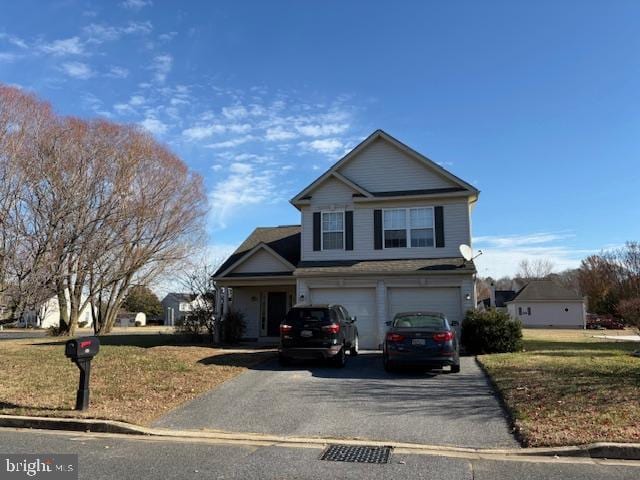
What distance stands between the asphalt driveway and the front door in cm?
928

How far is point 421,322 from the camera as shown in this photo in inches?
534

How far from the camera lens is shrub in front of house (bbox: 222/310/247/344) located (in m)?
21.0

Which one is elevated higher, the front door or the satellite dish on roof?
the satellite dish on roof

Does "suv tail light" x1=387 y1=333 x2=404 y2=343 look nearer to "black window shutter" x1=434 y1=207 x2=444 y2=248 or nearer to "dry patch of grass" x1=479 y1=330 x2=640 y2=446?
"dry patch of grass" x1=479 y1=330 x2=640 y2=446

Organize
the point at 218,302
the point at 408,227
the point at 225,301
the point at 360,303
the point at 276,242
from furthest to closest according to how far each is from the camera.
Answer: the point at 276,242 < the point at 225,301 < the point at 218,302 < the point at 408,227 < the point at 360,303

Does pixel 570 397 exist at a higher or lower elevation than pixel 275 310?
lower

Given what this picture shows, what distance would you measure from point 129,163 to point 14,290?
17.8 m

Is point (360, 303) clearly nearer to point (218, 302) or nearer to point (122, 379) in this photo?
point (218, 302)

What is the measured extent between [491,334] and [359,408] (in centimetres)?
830

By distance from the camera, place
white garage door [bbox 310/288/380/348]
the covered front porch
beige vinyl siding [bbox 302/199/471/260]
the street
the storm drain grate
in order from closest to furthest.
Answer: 1. the street
2. the storm drain grate
3. white garage door [bbox 310/288/380/348]
4. beige vinyl siding [bbox 302/199/471/260]
5. the covered front porch

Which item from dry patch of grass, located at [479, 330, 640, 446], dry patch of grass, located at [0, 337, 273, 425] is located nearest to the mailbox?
dry patch of grass, located at [0, 337, 273, 425]

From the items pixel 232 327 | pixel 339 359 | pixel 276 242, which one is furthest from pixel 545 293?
pixel 339 359

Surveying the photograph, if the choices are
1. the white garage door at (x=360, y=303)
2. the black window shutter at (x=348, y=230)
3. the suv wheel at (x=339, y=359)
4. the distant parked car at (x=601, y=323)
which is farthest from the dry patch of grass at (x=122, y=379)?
the distant parked car at (x=601, y=323)

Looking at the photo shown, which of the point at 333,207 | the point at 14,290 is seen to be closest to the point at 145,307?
the point at 333,207
